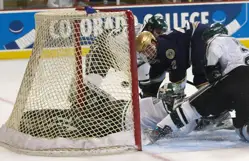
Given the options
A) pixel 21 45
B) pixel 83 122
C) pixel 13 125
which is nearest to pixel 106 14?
pixel 83 122

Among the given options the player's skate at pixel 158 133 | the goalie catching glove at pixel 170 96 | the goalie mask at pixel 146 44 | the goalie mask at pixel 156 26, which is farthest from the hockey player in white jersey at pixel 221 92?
the goalie mask at pixel 156 26

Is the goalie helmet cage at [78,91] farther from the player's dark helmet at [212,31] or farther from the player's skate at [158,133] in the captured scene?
the player's dark helmet at [212,31]

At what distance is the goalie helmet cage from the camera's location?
3414 mm

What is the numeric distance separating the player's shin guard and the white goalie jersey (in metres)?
0.30

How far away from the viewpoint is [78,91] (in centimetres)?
353

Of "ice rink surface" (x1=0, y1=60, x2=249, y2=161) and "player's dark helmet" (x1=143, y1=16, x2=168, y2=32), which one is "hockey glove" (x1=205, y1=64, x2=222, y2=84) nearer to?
"ice rink surface" (x1=0, y1=60, x2=249, y2=161)

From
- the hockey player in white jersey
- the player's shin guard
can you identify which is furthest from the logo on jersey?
the player's shin guard

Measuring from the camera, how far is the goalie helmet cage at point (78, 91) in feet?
11.2

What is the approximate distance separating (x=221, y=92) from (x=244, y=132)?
25cm

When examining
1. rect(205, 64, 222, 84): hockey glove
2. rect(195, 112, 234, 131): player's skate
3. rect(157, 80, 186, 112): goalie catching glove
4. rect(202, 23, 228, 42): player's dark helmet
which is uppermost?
rect(202, 23, 228, 42): player's dark helmet

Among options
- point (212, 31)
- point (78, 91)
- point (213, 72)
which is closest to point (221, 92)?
point (213, 72)

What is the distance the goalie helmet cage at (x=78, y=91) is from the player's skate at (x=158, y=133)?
0.61 ft

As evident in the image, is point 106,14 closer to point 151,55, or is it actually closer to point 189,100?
point 151,55

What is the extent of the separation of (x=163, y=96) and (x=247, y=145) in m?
0.56
